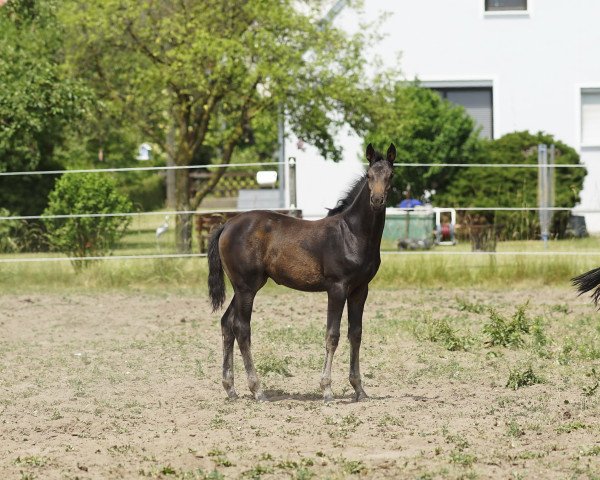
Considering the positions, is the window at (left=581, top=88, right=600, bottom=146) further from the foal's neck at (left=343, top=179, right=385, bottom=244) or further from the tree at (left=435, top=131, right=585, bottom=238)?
the foal's neck at (left=343, top=179, right=385, bottom=244)

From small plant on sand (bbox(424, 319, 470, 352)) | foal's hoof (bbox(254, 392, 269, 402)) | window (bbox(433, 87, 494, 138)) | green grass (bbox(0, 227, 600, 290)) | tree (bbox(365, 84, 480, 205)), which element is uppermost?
window (bbox(433, 87, 494, 138))

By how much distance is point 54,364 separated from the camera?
10625mm

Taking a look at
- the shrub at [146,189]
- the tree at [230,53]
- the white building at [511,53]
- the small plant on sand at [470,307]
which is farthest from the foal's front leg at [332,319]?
the shrub at [146,189]

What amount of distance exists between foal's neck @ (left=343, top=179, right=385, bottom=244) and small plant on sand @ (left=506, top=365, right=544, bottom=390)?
1.41m

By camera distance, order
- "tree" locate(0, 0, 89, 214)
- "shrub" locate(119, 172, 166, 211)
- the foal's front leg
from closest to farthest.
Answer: the foal's front leg, "tree" locate(0, 0, 89, 214), "shrub" locate(119, 172, 166, 211)

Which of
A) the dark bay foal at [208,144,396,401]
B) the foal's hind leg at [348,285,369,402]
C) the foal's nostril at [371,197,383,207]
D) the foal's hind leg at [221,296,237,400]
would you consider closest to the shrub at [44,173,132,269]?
the foal's hind leg at [221,296,237,400]

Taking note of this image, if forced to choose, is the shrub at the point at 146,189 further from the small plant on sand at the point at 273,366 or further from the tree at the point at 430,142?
the small plant on sand at the point at 273,366

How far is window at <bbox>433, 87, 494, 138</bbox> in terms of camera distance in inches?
1075

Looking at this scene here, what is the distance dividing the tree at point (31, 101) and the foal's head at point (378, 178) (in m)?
14.1

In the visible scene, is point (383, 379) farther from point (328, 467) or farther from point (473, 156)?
point (473, 156)

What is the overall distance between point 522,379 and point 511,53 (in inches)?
750

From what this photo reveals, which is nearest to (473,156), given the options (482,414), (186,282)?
(186,282)

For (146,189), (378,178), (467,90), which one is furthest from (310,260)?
(146,189)

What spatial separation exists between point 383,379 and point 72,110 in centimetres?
1406
